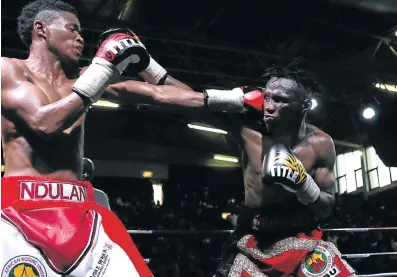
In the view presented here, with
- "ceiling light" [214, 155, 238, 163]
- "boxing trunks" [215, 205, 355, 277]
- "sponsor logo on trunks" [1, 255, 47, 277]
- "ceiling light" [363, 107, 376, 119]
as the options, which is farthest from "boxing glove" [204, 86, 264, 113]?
"ceiling light" [214, 155, 238, 163]

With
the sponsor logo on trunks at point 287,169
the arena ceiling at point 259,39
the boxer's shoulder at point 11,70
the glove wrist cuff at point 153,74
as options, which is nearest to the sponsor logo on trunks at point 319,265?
the sponsor logo on trunks at point 287,169

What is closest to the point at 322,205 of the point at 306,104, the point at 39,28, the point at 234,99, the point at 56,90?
the point at 306,104

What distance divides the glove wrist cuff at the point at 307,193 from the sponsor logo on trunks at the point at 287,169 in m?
0.04

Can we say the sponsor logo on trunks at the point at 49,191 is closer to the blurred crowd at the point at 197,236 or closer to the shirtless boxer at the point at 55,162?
the shirtless boxer at the point at 55,162

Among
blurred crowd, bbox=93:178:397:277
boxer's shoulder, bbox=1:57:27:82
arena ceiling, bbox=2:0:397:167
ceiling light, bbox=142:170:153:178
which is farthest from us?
ceiling light, bbox=142:170:153:178

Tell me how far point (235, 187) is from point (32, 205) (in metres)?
10.9

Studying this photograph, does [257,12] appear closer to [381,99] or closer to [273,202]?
[381,99]

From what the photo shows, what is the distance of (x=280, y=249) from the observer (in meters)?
2.24

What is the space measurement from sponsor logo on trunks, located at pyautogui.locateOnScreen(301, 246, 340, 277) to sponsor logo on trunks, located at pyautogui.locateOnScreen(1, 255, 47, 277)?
46.8 inches

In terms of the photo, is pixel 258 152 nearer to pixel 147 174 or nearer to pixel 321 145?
pixel 321 145

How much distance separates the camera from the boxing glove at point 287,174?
2.09 meters

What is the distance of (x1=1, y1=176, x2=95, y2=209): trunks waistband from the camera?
153cm

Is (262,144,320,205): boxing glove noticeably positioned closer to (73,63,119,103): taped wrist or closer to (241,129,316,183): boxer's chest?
(241,129,316,183): boxer's chest

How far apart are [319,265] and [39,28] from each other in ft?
4.82
